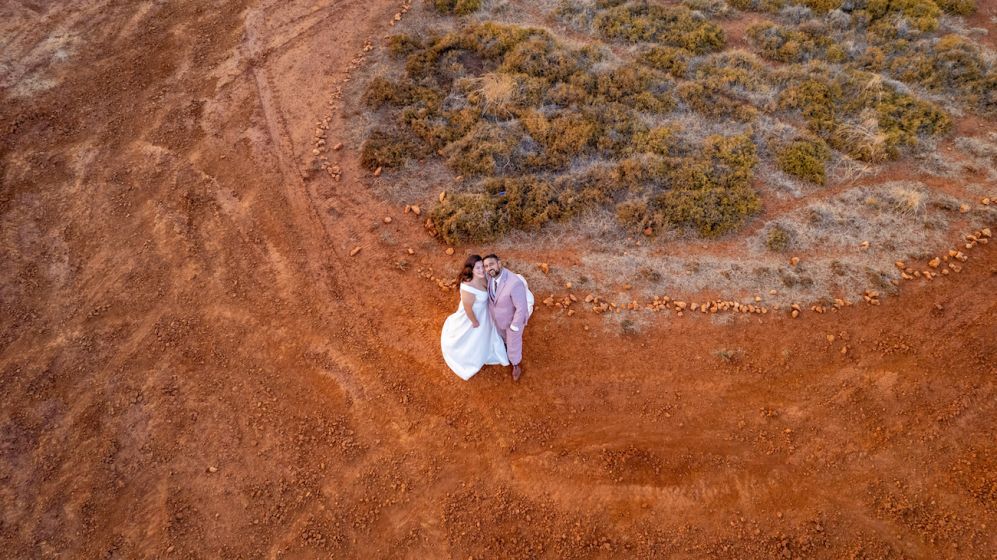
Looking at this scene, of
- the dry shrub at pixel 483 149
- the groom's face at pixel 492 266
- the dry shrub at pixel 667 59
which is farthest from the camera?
the dry shrub at pixel 667 59

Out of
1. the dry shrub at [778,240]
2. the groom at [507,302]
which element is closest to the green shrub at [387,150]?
the groom at [507,302]

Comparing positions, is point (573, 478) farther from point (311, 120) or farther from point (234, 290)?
point (311, 120)

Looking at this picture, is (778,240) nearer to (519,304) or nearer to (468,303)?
(519,304)

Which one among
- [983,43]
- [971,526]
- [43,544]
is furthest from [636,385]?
[983,43]

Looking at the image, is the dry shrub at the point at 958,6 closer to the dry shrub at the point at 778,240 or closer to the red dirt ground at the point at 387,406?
the red dirt ground at the point at 387,406

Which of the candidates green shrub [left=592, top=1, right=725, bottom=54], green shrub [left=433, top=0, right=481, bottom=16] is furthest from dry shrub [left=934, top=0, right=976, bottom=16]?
green shrub [left=433, top=0, right=481, bottom=16]

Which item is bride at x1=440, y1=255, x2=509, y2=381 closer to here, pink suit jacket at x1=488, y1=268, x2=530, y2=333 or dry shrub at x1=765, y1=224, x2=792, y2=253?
pink suit jacket at x1=488, y1=268, x2=530, y2=333
